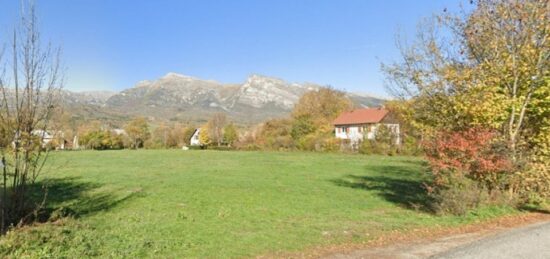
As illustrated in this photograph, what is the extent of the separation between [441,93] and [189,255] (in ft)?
36.7

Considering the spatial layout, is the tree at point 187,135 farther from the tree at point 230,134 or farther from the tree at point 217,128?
the tree at point 230,134

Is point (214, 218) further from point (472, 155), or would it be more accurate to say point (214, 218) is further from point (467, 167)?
point (472, 155)

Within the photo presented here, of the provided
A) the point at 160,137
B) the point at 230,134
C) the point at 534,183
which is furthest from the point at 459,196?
the point at 160,137

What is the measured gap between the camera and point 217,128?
320 feet

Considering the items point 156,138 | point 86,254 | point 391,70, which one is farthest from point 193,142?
point 86,254

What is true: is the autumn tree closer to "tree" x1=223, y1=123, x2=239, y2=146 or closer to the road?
the road

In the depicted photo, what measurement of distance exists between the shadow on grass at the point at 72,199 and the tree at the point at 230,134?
66274mm

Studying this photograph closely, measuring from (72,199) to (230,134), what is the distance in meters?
74.7

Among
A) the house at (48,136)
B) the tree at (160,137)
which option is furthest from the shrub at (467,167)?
the tree at (160,137)

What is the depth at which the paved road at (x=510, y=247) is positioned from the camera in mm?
8203

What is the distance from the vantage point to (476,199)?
534 inches

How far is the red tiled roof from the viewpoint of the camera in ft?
261

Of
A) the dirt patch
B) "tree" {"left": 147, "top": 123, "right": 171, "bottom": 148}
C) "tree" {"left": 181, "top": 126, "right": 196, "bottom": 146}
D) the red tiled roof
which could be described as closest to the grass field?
the dirt patch

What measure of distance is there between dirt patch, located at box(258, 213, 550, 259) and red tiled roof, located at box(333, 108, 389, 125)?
67980 mm
